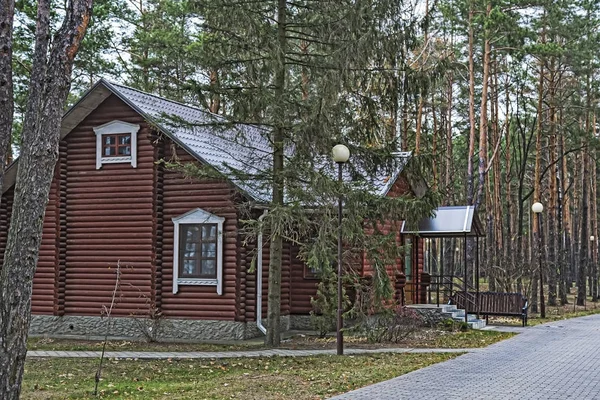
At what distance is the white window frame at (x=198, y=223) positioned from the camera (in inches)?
663

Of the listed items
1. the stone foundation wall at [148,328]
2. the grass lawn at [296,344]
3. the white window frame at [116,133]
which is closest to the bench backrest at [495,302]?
the grass lawn at [296,344]

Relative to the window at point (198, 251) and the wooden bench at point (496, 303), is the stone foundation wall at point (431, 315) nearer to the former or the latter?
the wooden bench at point (496, 303)

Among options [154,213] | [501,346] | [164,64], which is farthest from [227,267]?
[164,64]

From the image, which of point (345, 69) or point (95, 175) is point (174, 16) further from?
point (345, 69)

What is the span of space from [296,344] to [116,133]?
714 cm

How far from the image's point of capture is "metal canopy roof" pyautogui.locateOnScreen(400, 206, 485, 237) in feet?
64.8

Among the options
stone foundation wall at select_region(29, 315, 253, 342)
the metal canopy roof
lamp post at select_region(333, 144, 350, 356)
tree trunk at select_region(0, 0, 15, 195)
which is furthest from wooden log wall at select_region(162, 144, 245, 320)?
tree trunk at select_region(0, 0, 15, 195)

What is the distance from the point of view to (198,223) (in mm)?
17188

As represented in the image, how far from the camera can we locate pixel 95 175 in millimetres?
18312

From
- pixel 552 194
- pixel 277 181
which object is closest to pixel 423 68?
pixel 277 181

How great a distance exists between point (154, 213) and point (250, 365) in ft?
20.7

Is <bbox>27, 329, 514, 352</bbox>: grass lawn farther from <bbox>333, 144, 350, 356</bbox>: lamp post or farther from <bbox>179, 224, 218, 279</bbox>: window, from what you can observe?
<bbox>179, 224, 218, 279</bbox>: window

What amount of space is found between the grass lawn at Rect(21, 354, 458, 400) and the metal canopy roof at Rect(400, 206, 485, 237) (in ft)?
21.6

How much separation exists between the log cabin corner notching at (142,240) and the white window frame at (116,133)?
0.03 m
